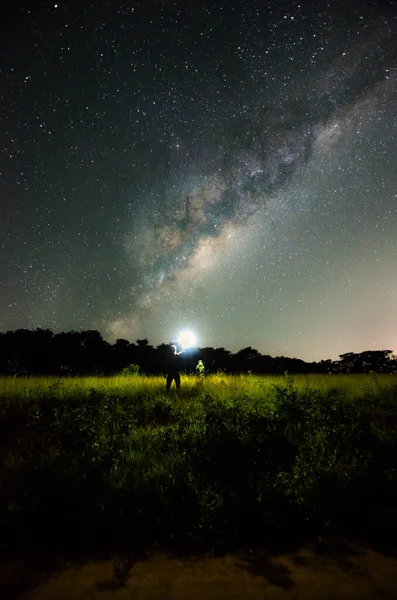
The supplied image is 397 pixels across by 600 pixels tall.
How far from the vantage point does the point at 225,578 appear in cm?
343

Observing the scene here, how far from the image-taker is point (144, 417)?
28.4 ft

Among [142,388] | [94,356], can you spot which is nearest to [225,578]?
[142,388]

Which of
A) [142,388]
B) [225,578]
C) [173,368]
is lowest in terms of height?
[225,578]

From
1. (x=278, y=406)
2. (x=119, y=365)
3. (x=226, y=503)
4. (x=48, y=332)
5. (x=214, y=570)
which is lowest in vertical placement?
(x=214, y=570)

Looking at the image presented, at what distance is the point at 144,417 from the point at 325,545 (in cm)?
546

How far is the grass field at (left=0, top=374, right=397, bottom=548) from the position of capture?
417 centimetres

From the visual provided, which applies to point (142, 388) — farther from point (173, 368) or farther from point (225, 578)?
point (225, 578)

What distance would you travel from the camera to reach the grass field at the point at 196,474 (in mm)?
4168

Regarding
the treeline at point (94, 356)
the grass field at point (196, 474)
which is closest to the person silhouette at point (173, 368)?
the grass field at point (196, 474)

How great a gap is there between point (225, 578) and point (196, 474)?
1802 millimetres

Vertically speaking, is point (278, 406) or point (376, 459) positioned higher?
point (278, 406)

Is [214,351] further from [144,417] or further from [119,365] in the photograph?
[144,417]

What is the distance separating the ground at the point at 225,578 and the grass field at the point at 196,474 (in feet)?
1.18

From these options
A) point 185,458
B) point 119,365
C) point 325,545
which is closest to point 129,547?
point 185,458
